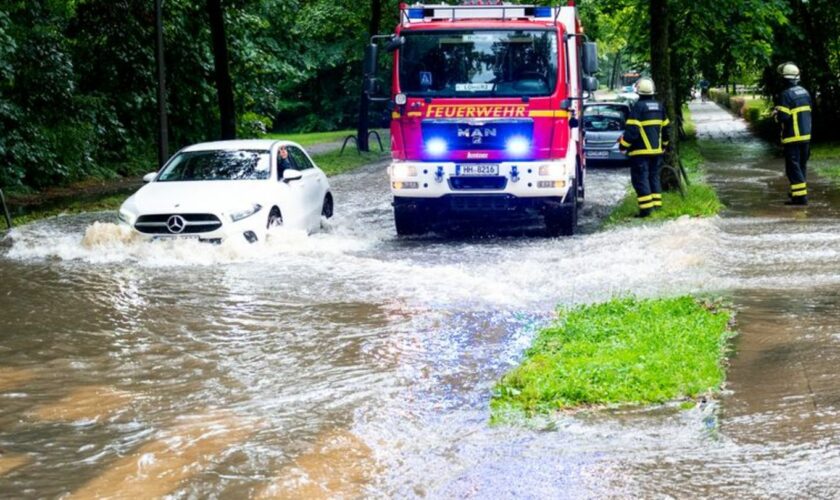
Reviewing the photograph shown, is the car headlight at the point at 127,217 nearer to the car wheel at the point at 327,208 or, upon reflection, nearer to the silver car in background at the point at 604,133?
the car wheel at the point at 327,208

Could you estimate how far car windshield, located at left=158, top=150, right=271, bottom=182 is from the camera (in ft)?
47.5

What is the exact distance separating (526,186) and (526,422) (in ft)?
27.0

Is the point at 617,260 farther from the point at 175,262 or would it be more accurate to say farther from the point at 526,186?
the point at 175,262

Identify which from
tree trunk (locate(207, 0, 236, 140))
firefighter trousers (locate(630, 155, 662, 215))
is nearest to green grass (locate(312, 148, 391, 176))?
tree trunk (locate(207, 0, 236, 140))

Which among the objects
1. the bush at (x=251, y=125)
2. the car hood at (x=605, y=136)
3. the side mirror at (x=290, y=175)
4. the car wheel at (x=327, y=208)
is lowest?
the car wheel at (x=327, y=208)

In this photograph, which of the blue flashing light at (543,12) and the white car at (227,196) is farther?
the blue flashing light at (543,12)

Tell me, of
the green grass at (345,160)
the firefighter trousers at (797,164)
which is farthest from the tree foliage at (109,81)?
the firefighter trousers at (797,164)

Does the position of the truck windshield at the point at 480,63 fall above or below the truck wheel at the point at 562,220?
above

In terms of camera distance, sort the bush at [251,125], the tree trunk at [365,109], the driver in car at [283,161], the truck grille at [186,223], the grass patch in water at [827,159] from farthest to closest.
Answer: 1. the tree trunk at [365,109]
2. the bush at [251,125]
3. the grass patch in water at [827,159]
4. the driver in car at [283,161]
5. the truck grille at [186,223]

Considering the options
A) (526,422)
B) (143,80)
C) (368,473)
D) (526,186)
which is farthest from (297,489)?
(143,80)

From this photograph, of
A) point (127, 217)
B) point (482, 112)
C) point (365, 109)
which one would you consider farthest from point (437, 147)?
point (365, 109)

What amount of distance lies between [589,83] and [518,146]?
202 cm

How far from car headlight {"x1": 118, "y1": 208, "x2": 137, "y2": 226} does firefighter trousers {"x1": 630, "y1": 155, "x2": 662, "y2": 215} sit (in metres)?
7.03

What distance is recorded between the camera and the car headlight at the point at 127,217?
13.5m
